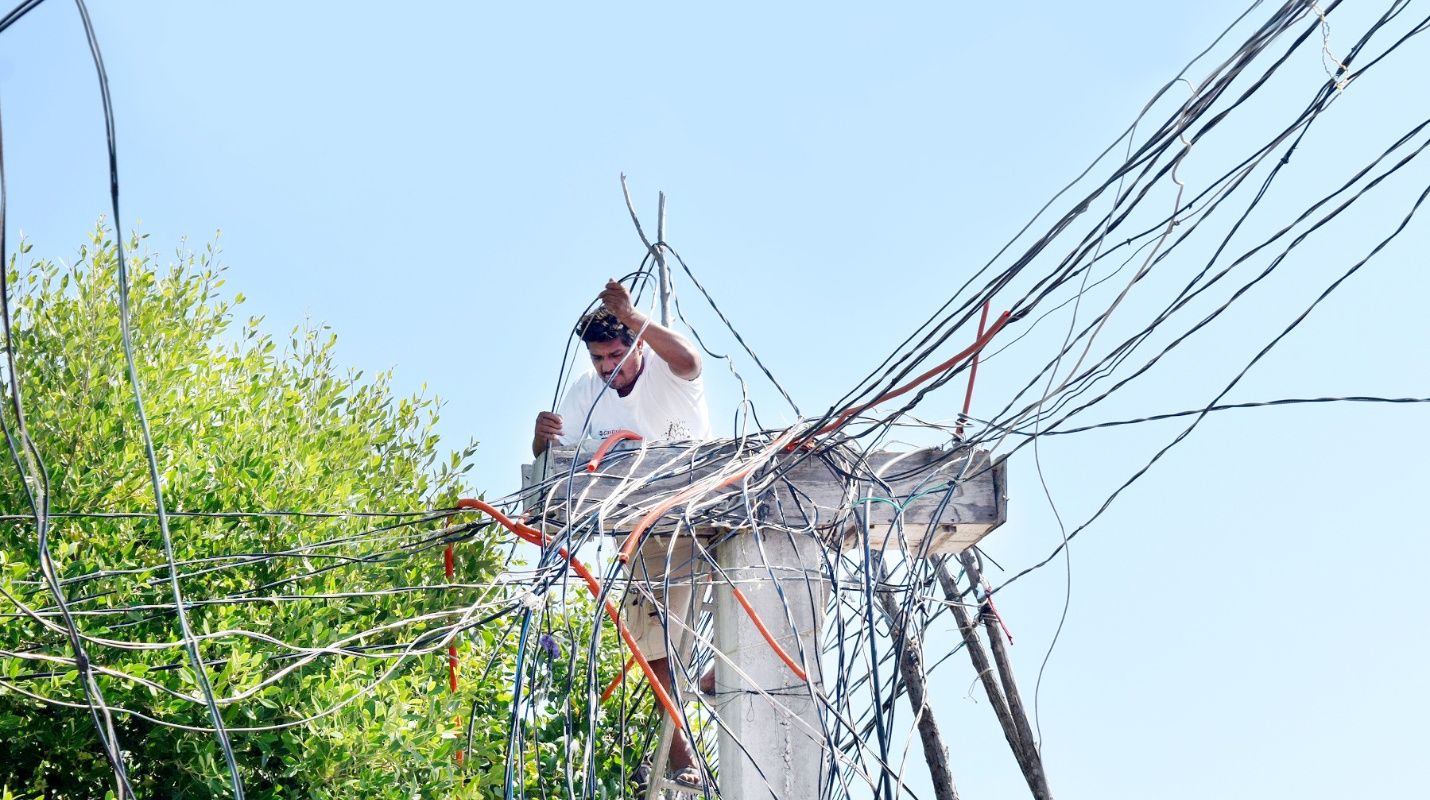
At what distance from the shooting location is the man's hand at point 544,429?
5.42 meters

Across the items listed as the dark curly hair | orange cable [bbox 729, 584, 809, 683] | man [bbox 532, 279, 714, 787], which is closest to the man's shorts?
man [bbox 532, 279, 714, 787]

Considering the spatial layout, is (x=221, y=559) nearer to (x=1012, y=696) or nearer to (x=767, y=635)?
(x=767, y=635)

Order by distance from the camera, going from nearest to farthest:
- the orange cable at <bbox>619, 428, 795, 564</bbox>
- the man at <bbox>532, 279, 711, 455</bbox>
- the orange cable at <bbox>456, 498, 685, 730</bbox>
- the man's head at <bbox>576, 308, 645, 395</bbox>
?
the orange cable at <bbox>456, 498, 685, 730</bbox> < the orange cable at <bbox>619, 428, 795, 564</bbox> < the man at <bbox>532, 279, 711, 455</bbox> < the man's head at <bbox>576, 308, 645, 395</bbox>

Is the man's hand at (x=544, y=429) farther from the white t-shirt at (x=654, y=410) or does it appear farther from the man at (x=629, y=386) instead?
the white t-shirt at (x=654, y=410)

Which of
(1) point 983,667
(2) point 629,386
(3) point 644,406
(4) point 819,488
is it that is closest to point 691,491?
(4) point 819,488

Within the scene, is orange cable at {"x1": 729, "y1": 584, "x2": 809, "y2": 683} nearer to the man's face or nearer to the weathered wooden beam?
the weathered wooden beam

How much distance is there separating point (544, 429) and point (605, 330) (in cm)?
67

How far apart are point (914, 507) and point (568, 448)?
1.27m

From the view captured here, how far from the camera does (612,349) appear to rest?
5.92 m

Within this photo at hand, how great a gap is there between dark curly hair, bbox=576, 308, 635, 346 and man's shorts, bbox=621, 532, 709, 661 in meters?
1.02

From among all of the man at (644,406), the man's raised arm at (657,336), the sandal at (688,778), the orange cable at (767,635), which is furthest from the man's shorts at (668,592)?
the man's raised arm at (657,336)

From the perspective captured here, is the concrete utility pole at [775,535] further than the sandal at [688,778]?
No

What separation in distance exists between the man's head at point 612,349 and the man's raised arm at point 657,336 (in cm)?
28

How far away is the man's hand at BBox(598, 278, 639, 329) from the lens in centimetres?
542
